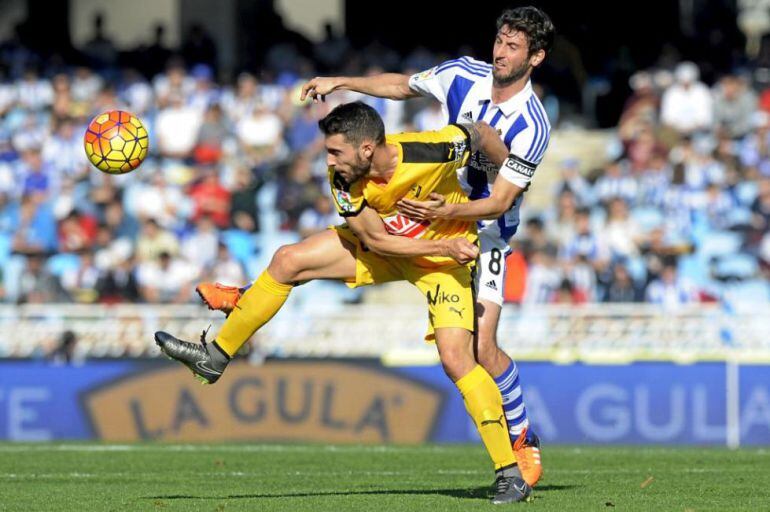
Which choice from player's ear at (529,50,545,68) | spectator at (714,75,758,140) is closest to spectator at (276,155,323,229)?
spectator at (714,75,758,140)

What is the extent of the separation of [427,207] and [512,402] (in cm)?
172

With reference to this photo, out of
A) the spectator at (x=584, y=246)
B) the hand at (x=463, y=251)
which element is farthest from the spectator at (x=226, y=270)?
the hand at (x=463, y=251)

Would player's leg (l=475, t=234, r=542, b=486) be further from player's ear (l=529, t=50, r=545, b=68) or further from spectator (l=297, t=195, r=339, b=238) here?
spectator (l=297, t=195, r=339, b=238)

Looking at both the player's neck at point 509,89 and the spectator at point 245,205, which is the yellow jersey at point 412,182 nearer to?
the player's neck at point 509,89

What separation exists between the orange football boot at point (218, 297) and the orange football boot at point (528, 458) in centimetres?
198

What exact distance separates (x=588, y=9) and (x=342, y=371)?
45.0 feet

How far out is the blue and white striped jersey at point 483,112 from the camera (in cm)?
910

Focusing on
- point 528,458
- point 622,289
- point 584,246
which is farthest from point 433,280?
point 584,246

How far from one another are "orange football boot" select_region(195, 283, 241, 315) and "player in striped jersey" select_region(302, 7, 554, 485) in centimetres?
127

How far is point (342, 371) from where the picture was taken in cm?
1561

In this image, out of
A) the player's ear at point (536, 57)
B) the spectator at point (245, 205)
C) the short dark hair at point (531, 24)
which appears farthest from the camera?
the spectator at point (245, 205)

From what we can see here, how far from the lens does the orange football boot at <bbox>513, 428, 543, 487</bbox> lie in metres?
9.42

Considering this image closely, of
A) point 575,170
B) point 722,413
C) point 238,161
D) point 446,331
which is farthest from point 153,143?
point 446,331

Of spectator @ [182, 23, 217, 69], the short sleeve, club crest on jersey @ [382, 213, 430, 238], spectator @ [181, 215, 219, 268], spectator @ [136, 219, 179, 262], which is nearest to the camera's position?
club crest on jersey @ [382, 213, 430, 238]
